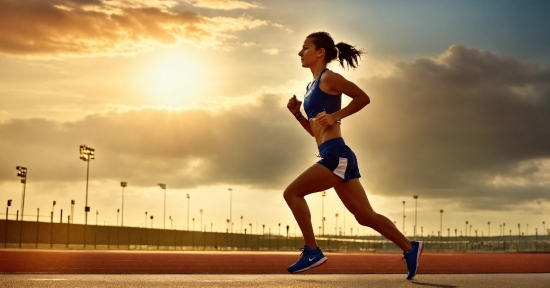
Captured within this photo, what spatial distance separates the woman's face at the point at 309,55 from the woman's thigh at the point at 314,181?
3.60ft

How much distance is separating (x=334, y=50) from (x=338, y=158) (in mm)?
1212

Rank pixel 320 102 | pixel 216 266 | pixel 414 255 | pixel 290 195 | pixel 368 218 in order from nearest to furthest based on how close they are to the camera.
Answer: pixel 290 195 → pixel 320 102 → pixel 368 218 → pixel 414 255 → pixel 216 266

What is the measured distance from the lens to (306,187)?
7328 mm

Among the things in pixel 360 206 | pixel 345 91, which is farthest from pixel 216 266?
pixel 345 91

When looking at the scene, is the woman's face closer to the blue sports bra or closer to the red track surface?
the blue sports bra

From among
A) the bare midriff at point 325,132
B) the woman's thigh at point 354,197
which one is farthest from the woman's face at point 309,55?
the woman's thigh at point 354,197

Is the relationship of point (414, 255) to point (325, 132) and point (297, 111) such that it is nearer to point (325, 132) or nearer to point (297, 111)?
point (325, 132)

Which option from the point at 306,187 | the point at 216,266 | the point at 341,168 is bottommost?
the point at 216,266

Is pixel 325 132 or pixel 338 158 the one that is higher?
pixel 325 132

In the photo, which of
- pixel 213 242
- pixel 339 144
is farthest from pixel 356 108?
pixel 213 242

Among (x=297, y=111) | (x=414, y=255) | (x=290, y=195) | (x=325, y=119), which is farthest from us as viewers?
(x=414, y=255)

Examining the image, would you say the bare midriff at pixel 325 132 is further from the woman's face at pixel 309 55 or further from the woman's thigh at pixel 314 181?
the woman's face at pixel 309 55

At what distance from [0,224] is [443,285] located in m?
65.2

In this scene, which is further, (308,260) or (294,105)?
(294,105)
